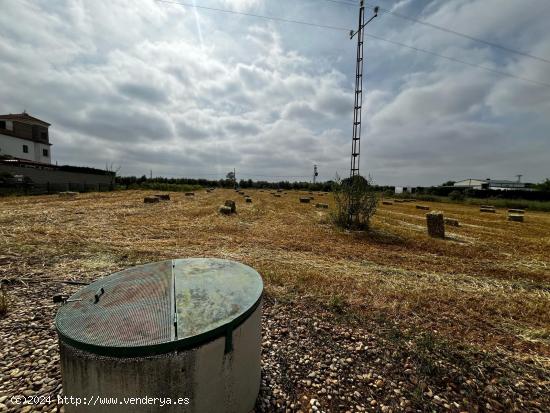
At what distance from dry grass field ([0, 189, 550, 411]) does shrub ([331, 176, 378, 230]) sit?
97 centimetres

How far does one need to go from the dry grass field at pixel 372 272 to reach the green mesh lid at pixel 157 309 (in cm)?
149

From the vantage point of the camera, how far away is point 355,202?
12469 mm

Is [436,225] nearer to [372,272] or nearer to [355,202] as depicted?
[355,202]

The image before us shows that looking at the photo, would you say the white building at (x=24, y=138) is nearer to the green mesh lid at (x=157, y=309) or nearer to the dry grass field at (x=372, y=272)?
the dry grass field at (x=372, y=272)

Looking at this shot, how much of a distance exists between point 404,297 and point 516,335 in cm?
156

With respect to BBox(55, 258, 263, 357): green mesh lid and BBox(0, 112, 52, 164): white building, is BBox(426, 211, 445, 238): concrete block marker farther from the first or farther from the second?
BBox(0, 112, 52, 164): white building

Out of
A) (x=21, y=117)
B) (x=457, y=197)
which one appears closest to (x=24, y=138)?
(x=21, y=117)

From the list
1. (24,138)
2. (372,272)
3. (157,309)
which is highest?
(24,138)

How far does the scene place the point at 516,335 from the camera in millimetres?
3898

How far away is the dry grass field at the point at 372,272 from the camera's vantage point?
12.3 ft

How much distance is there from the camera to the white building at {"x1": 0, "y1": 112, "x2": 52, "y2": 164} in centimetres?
4206

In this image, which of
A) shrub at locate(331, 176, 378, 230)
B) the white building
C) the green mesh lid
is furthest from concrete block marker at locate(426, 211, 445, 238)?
the white building

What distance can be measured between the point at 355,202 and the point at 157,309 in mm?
11209

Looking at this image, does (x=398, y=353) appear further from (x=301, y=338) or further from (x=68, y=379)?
(x=68, y=379)
